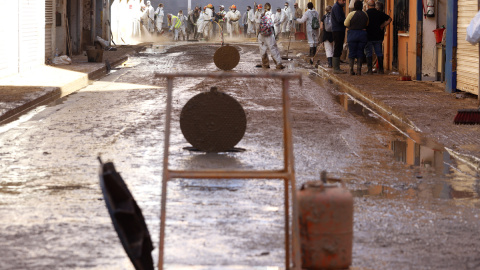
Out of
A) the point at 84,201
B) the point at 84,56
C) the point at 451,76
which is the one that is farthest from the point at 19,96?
the point at 84,56

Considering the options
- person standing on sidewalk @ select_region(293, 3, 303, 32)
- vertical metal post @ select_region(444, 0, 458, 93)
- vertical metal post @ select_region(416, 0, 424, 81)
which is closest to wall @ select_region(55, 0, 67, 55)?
vertical metal post @ select_region(416, 0, 424, 81)

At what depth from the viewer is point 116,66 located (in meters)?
30.2

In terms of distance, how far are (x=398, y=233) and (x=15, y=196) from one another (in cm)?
356

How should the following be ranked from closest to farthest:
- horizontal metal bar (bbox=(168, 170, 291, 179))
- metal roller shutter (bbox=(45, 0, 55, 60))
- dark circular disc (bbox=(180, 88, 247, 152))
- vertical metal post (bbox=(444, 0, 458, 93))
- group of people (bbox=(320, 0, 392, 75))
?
horizontal metal bar (bbox=(168, 170, 291, 179)), dark circular disc (bbox=(180, 88, 247, 152)), vertical metal post (bbox=(444, 0, 458, 93)), group of people (bbox=(320, 0, 392, 75)), metal roller shutter (bbox=(45, 0, 55, 60))

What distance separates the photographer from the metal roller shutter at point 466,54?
17.2 m

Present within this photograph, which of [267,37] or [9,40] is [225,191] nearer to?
[9,40]

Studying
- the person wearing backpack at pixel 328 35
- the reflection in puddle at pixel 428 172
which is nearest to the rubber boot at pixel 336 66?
the person wearing backpack at pixel 328 35

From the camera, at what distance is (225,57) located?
83.3 ft

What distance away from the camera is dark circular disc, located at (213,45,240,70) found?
83.0 feet

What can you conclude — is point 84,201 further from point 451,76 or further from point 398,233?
point 451,76

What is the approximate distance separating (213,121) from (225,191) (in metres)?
1.99

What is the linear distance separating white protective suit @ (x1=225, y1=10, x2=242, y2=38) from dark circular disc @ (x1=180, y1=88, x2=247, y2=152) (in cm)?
5010

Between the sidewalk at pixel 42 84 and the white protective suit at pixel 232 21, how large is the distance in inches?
1222

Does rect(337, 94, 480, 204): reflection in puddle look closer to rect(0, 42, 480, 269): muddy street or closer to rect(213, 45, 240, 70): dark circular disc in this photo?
rect(0, 42, 480, 269): muddy street
